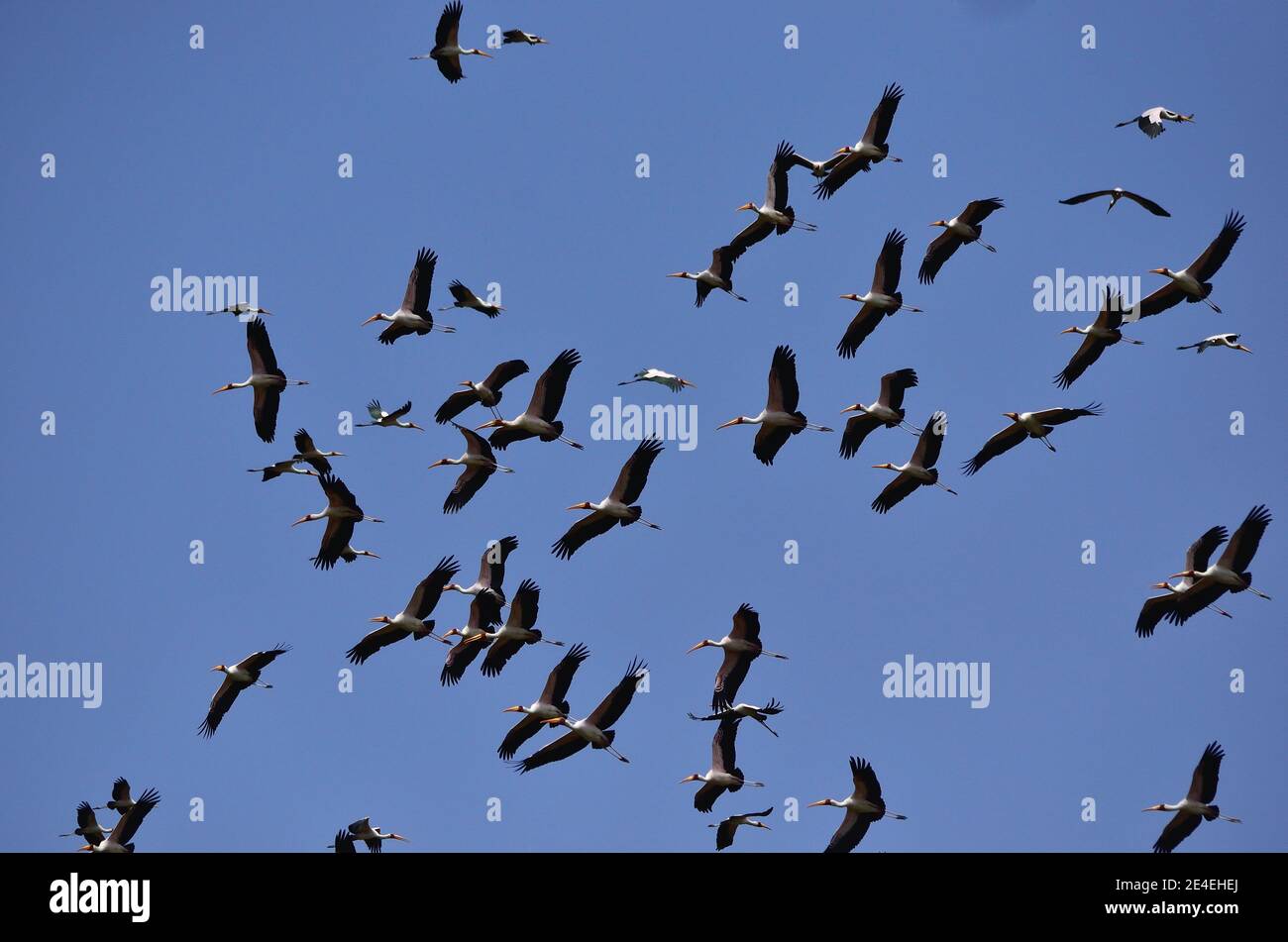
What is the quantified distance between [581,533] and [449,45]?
8.52 m

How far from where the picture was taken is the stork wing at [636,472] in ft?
114

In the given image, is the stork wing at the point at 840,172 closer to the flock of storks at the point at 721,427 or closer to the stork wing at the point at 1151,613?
the flock of storks at the point at 721,427

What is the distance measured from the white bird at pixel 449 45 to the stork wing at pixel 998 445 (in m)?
10.5

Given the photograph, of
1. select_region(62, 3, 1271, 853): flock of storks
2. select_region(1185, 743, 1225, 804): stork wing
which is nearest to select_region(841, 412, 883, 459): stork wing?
select_region(62, 3, 1271, 853): flock of storks

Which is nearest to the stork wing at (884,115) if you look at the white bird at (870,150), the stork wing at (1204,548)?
the white bird at (870,150)

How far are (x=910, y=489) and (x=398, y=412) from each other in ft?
29.0

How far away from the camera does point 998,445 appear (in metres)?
37.1

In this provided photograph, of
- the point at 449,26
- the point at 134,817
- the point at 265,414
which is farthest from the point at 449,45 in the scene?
the point at 134,817

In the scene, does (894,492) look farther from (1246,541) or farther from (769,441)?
(1246,541)

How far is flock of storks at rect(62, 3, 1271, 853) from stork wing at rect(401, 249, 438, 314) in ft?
0.08

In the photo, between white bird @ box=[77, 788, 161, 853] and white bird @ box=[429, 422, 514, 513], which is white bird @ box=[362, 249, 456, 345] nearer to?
white bird @ box=[429, 422, 514, 513]
